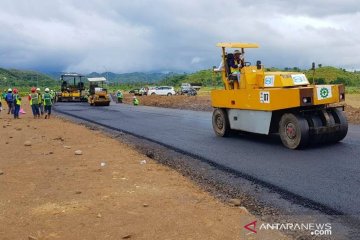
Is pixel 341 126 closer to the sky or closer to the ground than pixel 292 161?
closer to the sky

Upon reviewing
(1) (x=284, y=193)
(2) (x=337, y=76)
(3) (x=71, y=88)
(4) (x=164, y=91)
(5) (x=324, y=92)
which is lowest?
(1) (x=284, y=193)

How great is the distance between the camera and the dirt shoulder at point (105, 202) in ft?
15.7

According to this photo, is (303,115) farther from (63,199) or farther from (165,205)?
(63,199)

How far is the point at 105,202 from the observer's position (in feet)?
19.3

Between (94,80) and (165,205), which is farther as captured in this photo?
(94,80)

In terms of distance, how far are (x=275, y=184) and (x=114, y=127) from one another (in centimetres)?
1050

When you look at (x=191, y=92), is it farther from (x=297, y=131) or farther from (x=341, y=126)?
(x=297, y=131)

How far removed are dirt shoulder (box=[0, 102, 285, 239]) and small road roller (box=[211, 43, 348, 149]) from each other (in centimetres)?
320

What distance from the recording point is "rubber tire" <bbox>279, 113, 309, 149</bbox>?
384 inches

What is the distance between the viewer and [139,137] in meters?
13.4

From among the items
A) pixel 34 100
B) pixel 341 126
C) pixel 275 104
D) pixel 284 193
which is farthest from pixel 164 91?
pixel 284 193

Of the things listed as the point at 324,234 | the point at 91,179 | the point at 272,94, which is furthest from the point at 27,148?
the point at 324,234

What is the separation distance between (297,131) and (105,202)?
535cm

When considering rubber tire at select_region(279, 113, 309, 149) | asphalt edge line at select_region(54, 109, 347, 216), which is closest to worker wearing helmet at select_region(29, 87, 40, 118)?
asphalt edge line at select_region(54, 109, 347, 216)
